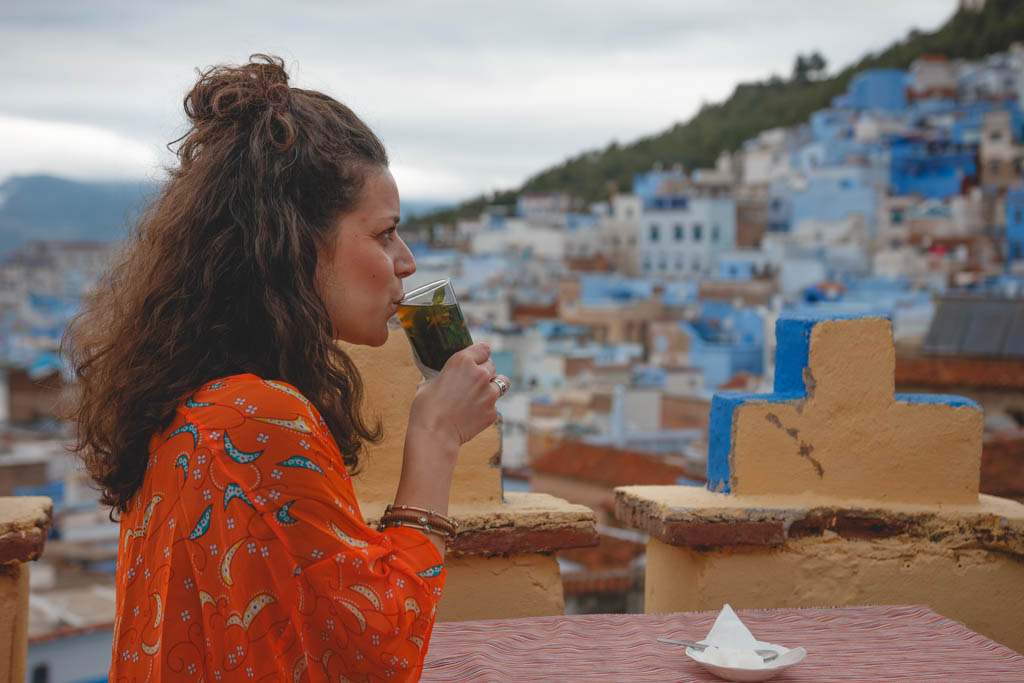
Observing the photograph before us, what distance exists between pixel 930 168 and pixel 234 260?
179ft

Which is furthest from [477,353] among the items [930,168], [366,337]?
[930,168]

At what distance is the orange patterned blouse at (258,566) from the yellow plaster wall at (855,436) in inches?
78.3

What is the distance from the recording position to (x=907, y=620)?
2.75m

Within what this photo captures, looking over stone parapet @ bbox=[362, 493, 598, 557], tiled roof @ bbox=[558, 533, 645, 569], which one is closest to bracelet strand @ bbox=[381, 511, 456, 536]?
stone parapet @ bbox=[362, 493, 598, 557]

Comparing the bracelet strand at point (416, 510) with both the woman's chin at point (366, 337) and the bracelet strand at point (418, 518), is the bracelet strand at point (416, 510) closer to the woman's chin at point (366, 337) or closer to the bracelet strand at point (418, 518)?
the bracelet strand at point (418, 518)

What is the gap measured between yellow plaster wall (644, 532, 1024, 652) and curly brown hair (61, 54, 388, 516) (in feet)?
6.21

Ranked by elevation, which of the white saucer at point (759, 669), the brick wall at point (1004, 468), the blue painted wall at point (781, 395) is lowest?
the brick wall at point (1004, 468)

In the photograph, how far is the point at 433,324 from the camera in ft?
5.83

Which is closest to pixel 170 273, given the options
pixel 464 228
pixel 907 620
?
pixel 907 620

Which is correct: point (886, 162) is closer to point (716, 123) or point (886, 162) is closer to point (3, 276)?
point (716, 123)

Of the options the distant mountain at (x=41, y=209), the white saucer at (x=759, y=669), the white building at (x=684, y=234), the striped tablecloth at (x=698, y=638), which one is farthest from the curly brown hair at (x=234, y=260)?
the distant mountain at (x=41, y=209)

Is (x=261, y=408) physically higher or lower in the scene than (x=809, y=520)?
higher

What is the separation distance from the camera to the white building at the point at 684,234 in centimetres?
5400

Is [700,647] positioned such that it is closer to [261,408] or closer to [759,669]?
[759,669]
